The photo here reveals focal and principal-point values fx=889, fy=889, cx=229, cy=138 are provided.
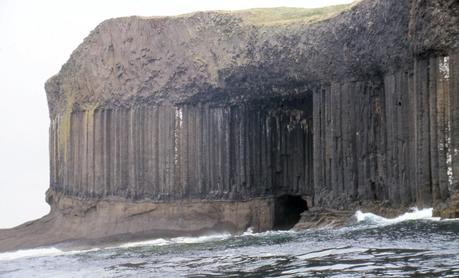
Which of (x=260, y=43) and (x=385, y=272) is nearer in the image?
(x=385, y=272)

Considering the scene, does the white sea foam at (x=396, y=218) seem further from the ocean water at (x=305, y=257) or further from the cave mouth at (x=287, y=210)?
the cave mouth at (x=287, y=210)

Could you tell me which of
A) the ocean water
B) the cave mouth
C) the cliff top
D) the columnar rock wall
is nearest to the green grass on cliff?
the cliff top

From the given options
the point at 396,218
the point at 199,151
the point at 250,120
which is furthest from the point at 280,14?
the point at 396,218

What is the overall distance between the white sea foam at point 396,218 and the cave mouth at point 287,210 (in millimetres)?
5927

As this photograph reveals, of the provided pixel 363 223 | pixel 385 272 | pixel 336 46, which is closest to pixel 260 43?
pixel 336 46

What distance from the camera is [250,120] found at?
105ft

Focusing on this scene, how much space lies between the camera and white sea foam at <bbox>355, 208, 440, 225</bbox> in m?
21.1

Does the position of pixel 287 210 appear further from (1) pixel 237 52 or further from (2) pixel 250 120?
(1) pixel 237 52

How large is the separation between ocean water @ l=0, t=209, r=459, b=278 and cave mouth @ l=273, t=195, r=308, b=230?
7114 mm

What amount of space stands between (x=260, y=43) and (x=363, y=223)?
9.28 m

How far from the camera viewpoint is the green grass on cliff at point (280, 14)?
31234mm

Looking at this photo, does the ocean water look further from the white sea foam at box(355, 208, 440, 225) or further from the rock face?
the rock face

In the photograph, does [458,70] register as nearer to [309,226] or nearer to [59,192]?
[309,226]

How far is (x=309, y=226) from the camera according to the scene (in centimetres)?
2736
